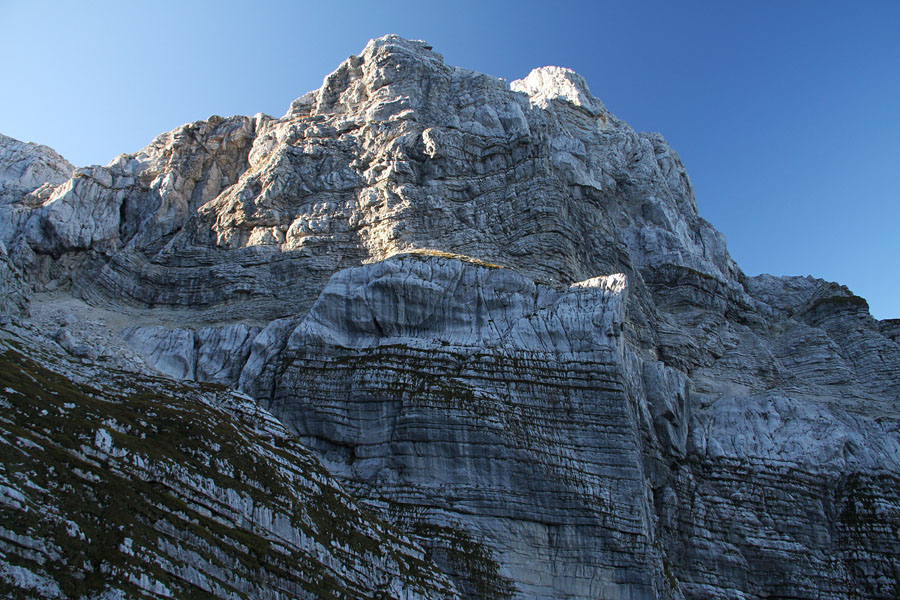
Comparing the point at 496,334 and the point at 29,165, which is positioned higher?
the point at 29,165

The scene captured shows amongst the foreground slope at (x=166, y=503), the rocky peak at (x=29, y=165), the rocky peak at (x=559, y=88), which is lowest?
the foreground slope at (x=166, y=503)

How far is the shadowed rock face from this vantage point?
37281mm

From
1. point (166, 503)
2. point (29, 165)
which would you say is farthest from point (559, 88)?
point (166, 503)

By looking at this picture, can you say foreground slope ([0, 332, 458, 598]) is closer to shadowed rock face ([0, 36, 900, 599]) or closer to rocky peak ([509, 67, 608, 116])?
shadowed rock face ([0, 36, 900, 599])

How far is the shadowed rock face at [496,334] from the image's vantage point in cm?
3728

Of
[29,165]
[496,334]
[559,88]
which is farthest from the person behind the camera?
[559,88]

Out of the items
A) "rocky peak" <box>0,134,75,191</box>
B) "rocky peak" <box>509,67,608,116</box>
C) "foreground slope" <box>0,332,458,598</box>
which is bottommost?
"foreground slope" <box>0,332,458,598</box>

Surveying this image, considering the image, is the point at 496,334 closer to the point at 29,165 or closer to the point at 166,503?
the point at 166,503

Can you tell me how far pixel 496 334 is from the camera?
1671 inches

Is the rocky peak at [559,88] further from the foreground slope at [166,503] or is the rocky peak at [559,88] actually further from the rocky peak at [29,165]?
the foreground slope at [166,503]

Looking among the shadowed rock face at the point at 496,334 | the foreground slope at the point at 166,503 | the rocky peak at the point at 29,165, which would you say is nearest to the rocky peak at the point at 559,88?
the shadowed rock face at the point at 496,334

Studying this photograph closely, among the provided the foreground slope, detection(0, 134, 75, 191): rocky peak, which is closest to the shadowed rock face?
the foreground slope

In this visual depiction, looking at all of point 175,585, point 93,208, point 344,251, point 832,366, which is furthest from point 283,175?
point 832,366

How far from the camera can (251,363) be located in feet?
148
